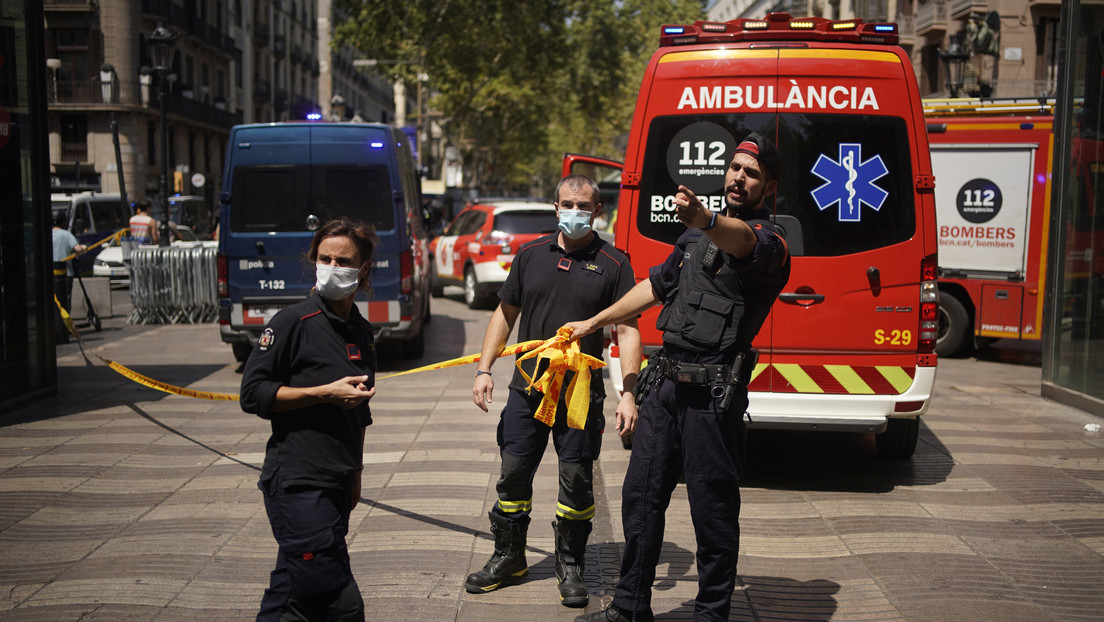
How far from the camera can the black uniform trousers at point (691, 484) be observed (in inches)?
143

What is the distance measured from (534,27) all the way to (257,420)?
114 ft

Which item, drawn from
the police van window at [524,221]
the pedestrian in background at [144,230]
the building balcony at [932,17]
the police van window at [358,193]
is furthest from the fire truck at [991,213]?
the building balcony at [932,17]

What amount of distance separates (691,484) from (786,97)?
130 inches

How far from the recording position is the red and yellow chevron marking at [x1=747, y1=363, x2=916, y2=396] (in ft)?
20.4

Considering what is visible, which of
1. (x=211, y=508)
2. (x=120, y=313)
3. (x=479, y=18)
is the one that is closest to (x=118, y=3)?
(x=479, y=18)

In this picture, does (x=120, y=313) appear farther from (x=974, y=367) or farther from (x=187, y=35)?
(x=187, y=35)

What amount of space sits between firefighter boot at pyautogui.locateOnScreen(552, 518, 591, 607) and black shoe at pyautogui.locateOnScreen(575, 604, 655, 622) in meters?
0.31

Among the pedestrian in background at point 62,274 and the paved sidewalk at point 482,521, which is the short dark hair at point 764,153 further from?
the pedestrian in background at point 62,274

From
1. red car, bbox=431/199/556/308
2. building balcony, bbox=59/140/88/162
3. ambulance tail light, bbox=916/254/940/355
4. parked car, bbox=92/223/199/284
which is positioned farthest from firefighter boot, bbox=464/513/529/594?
building balcony, bbox=59/140/88/162

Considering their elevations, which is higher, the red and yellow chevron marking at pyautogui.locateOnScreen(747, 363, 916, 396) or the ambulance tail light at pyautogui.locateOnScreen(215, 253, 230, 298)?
the ambulance tail light at pyautogui.locateOnScreen(215, 253, 230, 298)

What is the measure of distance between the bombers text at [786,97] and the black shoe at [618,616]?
3445mm

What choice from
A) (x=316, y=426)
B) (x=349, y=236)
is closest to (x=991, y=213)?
(x=349, y=236)

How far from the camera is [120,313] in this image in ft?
53.9

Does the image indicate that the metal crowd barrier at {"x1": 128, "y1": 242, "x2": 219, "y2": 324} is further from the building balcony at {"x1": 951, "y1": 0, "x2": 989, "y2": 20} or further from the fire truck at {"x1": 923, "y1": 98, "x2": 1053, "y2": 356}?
the building balcony at {"x1": 951, "y1": 0, "x2": 989, "y2": 20}
